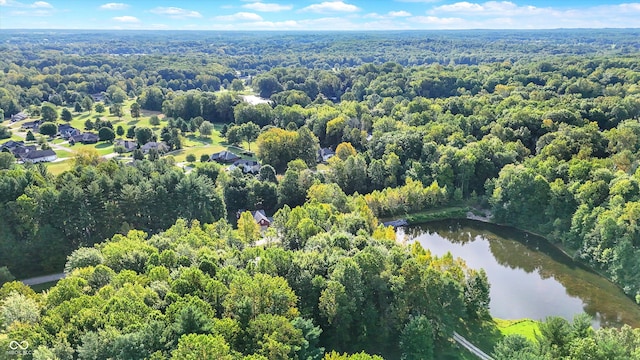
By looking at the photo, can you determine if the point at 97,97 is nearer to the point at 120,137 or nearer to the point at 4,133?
the point at 4,133

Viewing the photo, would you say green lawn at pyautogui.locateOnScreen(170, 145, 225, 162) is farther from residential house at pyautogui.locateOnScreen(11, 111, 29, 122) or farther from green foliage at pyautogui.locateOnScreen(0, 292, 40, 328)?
green foliage at pyautogui.locateOnScreen(0, 292, 40, 328)

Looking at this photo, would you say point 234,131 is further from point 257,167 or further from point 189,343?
point 189,343

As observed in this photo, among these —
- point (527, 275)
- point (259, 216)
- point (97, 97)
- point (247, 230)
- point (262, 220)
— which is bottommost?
point (527, 275)

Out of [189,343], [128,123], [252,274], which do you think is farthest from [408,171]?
[128,123]

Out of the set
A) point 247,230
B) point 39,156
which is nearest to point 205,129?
point 39,156

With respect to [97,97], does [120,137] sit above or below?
below
